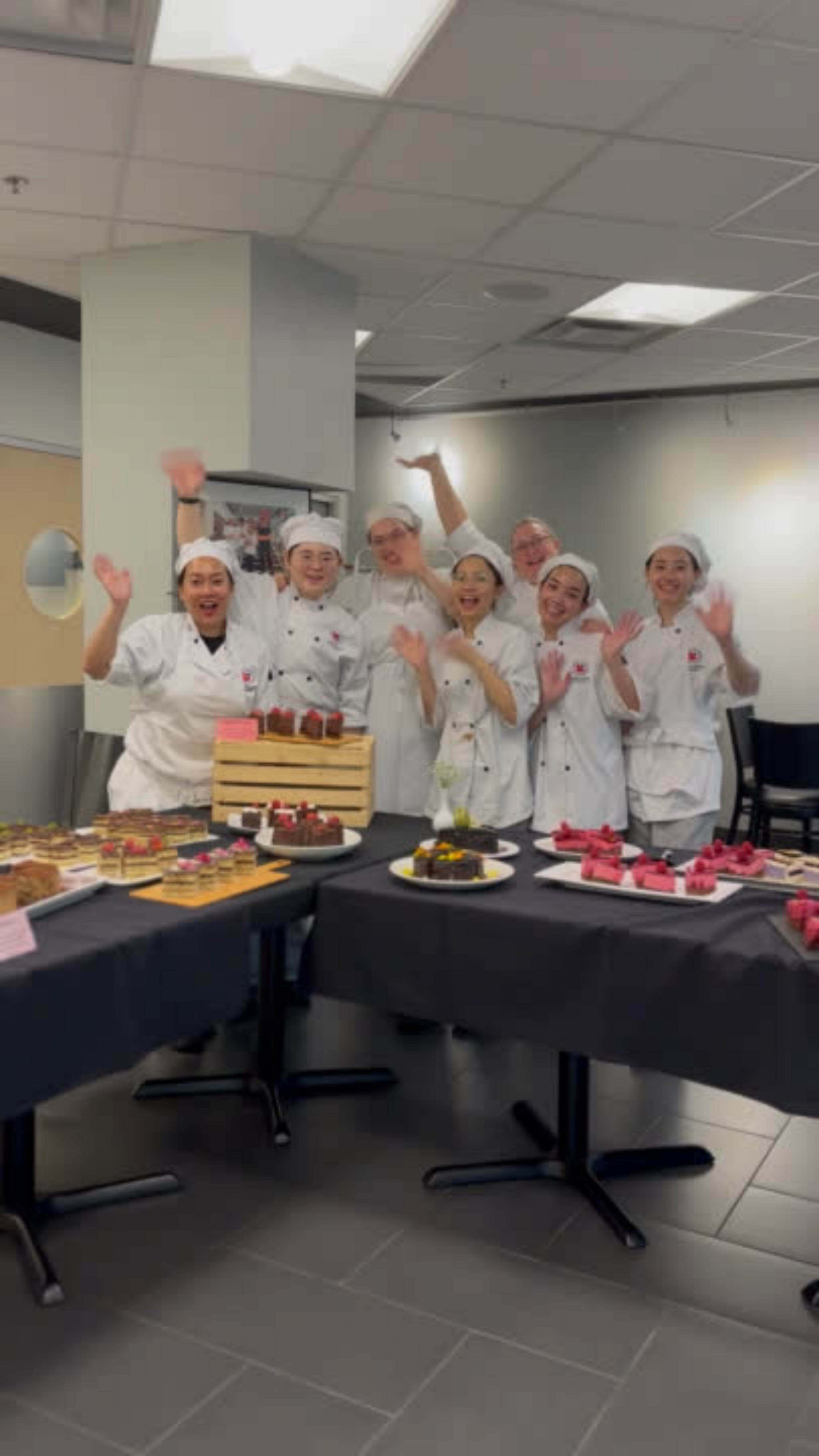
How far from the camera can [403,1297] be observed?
2.18 metres

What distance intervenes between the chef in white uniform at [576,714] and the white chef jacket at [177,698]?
886mm

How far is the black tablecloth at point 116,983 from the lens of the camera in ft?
5.95

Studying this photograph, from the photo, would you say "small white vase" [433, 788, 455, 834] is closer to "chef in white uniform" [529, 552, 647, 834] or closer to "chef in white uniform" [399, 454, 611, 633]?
"chef in white uniform" [529, 552, 647, 834]

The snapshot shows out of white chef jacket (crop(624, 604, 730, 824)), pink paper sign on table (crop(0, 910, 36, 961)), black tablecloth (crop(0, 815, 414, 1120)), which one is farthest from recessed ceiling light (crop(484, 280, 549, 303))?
pink paper sign on table (crop(0, 910, 36, 961))

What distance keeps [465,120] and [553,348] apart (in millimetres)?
2820

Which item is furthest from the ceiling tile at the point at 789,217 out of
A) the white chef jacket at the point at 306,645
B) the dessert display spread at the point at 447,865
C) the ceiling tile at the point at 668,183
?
the dessert display spread at the point at 447,865

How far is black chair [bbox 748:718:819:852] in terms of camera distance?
5.90 metres

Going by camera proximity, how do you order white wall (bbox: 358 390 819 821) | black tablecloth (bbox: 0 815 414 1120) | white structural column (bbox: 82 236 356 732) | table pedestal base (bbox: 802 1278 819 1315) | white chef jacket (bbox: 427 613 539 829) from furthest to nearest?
1. white wall (bbox: 358 390 819 821)
2. white structural column (bbox: 82 236 356 732)
3. white chef jacket (bbox: 427 613 539 829)
4. table pedestal base (bbox: 802 1278 819 1315)
5. black tablecloth (bbox: 0 815 414 1120)

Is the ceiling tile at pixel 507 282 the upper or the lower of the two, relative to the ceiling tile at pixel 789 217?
upper

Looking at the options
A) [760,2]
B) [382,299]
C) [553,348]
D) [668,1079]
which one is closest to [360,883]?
[668,1079]

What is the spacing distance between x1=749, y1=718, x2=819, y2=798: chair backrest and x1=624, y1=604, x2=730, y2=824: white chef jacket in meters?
2.62

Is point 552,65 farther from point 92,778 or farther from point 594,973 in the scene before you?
point 92,778

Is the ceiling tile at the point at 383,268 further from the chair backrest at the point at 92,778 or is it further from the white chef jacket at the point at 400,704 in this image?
the chair backrest at the point at 92,778

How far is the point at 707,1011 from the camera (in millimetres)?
2025
